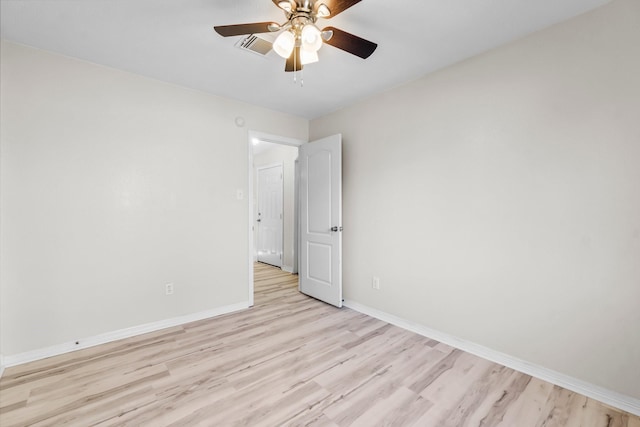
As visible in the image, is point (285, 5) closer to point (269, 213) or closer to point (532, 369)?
point (532, 369)

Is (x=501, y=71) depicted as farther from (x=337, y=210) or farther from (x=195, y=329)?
(x=195, y=329)

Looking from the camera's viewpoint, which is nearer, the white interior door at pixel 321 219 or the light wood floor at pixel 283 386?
the light wood floor at pixel 283 386

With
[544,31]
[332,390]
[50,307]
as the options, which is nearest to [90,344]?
[50,307]

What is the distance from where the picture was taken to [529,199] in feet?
6.55

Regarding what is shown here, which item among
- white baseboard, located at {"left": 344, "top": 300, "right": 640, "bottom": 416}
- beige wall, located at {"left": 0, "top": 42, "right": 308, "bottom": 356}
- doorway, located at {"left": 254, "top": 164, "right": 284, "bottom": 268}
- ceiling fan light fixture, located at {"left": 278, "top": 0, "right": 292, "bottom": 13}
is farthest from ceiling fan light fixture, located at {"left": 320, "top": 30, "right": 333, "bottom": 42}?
doorway, located at {"left": 254, "top": 164, "right": 284, "bottom": 268}

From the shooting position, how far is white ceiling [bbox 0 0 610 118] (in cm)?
172

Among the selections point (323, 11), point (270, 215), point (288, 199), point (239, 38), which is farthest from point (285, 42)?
point (270, 215)

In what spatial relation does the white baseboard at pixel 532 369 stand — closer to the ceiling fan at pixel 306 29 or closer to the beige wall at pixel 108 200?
the beige wall at pixel 108 200

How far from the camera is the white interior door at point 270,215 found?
18.2 ft

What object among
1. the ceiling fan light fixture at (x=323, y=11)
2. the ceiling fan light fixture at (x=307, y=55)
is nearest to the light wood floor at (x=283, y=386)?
the ceiling fan light fixture at (x=307, y=55)

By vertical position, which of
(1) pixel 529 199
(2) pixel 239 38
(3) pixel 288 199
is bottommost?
(1) pixel 529 199

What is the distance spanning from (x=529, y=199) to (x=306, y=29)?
75.5 inches

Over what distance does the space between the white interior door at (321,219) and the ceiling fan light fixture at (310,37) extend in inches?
65.7

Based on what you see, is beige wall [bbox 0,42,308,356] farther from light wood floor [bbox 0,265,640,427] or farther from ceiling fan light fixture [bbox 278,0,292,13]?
ceiling fan light fixture [bbox 278,0,292,13]
